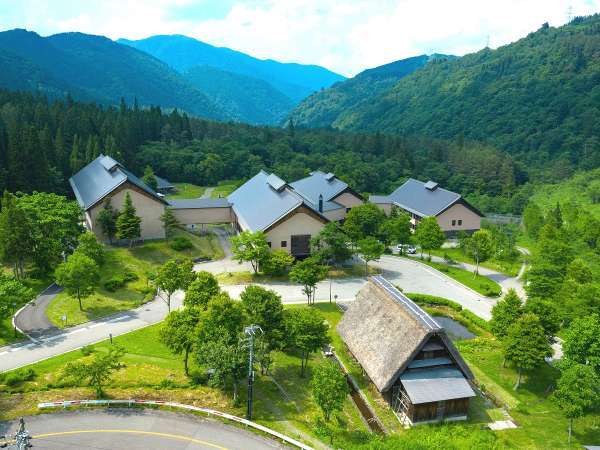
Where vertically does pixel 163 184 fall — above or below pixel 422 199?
above

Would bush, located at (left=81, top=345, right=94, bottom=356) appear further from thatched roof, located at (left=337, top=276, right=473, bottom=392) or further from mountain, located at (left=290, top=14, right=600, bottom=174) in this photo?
mountain, located at (left=290, top=14, right=600, bottom=174)

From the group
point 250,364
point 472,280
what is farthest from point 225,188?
point 250,364

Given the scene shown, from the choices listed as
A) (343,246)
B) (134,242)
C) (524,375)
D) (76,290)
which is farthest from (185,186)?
(524,375)

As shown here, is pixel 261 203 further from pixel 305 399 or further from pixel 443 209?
pixel 305 399

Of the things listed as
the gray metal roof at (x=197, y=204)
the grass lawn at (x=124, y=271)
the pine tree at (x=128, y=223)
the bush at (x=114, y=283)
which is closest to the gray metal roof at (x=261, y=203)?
the gray metal roof at (x=197, y=204)

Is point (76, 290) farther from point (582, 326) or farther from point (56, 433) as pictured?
point (582, 326)

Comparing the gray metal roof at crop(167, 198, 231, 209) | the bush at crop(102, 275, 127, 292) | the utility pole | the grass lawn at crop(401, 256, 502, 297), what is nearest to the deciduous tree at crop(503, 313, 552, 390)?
the utility pole

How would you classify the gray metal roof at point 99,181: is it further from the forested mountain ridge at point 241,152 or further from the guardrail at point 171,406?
the guardrail at point 171,406
